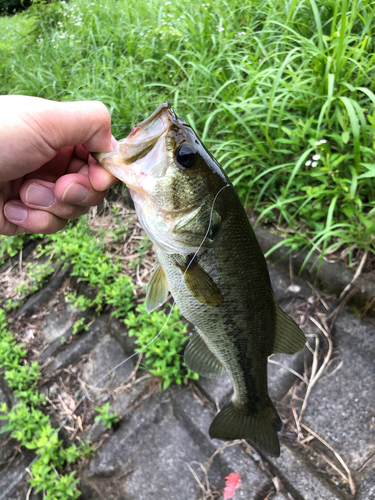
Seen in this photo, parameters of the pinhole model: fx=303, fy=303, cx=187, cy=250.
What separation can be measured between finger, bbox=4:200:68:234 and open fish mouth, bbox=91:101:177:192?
71 centimetres

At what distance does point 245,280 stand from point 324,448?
127 centimetres

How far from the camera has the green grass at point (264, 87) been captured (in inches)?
86.3

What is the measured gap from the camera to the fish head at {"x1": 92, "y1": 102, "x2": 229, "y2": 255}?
3.70 ft

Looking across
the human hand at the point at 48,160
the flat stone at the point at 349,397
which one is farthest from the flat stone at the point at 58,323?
the flat stone at the point at 349,397

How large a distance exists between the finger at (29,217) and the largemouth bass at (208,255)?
55cm

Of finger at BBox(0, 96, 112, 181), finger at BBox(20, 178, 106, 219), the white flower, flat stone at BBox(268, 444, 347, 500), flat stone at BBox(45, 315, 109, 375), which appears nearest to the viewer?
finger at BBox(0, 96, 112, 181)

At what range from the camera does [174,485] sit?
185 centimetres

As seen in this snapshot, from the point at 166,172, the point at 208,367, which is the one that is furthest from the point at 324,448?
the point at 166,172

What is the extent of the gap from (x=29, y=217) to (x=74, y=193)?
364 millimetres

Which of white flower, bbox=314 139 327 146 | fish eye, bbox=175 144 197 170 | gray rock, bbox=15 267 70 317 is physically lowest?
gray rock, bbox=15 267 70 317

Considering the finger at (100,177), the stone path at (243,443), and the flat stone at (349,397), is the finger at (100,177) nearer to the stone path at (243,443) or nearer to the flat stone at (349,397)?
the stone path at (243,443)

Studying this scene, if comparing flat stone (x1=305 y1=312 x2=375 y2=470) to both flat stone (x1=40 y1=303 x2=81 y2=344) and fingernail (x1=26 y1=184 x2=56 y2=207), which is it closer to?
fingernail (x1=26 y1=184 x2=56 y2=207)

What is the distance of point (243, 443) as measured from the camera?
74.5 inches

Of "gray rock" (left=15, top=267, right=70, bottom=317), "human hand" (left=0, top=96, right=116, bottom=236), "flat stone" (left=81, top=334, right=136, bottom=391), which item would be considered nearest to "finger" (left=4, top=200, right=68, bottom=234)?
"human hand" (left=0, top=96, right=116, bottom=236)
